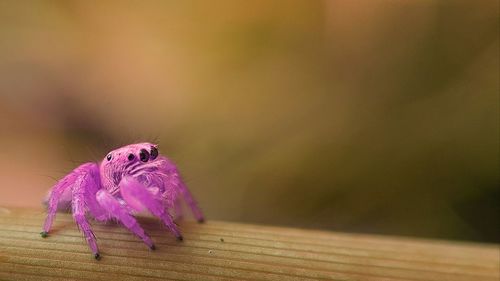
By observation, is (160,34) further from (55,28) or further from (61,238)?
(61,238)

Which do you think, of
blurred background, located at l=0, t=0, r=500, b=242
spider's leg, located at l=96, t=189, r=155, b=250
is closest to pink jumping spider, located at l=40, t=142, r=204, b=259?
spider's leg, located at l=96, t=189, r=155, b=250

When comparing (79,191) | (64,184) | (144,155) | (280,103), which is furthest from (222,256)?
(280,103)

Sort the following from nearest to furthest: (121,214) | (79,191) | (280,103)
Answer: (121,214) < (79,191) < (280,103)

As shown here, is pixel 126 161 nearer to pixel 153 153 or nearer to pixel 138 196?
pixel 153 153

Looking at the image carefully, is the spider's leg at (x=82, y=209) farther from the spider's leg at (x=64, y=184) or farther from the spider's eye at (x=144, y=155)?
the spider's eye at (x=144, y=155)

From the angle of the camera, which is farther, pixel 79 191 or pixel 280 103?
pixel 280 103

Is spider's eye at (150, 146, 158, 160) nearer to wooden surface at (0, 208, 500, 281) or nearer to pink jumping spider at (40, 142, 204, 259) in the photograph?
pink jumping spider at (40, 142, 204, 259)
